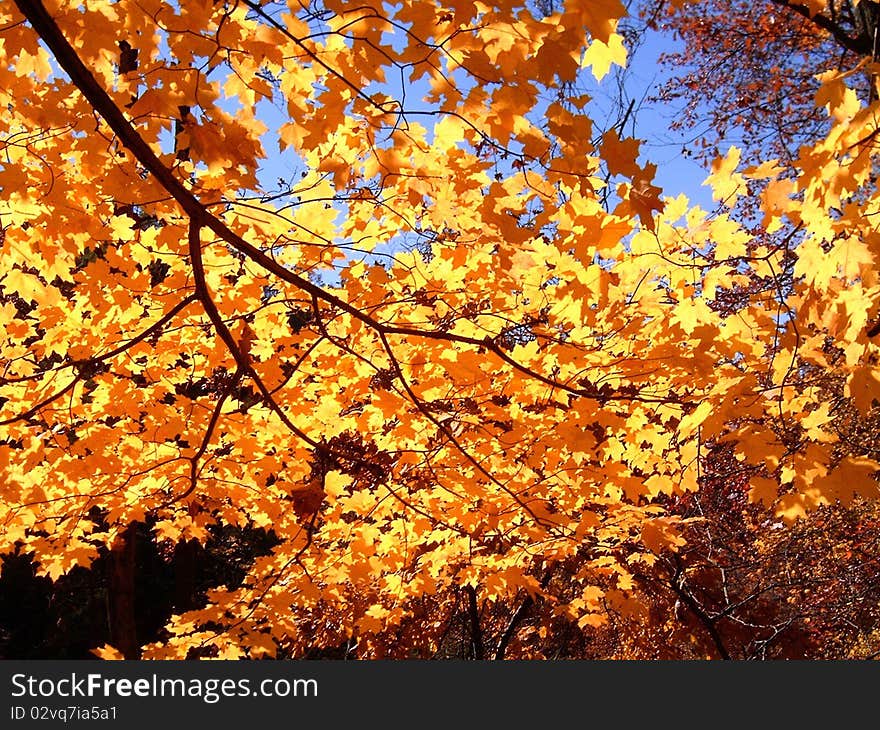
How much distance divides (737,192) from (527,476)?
1.73m

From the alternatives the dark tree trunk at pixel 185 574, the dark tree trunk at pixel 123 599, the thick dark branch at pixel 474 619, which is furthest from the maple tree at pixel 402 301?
the dark tree trunk at pixel 185 574

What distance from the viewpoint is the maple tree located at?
205cm

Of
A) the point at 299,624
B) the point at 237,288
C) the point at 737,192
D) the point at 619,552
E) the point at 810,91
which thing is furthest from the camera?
the point at 810,91

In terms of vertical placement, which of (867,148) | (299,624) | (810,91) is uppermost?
(810,91)

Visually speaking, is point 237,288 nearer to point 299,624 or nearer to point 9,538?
point 9,538

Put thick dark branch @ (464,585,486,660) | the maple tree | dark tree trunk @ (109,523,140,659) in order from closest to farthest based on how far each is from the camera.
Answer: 1. the maple tree
2. thick dark branch @ (464,585,486,660)
3. dark tree trunk @ (109,523,140,659)

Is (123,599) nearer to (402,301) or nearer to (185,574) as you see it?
(185,574)

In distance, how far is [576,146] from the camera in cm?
197

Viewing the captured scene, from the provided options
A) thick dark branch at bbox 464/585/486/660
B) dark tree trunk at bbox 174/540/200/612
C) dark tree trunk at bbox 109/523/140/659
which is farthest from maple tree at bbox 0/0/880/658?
dark tree trunk at bbox 174/540/200/612

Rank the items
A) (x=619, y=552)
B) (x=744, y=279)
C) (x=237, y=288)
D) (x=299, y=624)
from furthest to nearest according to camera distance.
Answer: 1. (x=299, y=624)
2. (x=619, y=552)
3. (x=237, y=288)
4. (x=744, y=279)

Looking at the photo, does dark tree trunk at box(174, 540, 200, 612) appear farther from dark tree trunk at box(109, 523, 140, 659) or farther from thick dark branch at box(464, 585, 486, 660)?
thick dark branch at box(464, 585, 486, 660)

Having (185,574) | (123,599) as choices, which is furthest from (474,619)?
(185,574)

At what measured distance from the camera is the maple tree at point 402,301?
6.72 ft

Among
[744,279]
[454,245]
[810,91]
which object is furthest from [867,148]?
[810,91]
